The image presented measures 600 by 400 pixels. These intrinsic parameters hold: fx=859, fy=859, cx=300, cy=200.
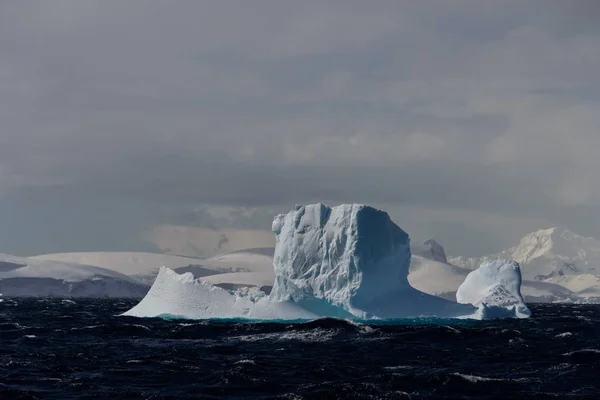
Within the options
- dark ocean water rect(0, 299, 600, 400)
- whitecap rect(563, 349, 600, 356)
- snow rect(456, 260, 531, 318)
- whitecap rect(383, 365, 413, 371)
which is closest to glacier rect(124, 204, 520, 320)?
snow rect(456, 260, 531, 318)

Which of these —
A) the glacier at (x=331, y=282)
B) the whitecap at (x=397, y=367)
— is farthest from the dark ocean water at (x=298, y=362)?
the glacier at (x=331, y=282)

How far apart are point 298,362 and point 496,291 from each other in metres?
29.5

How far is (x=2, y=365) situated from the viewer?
100 ft

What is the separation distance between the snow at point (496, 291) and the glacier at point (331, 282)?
1846 millimetres

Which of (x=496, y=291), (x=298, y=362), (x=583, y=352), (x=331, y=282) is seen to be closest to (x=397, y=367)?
(x=298, y=362)

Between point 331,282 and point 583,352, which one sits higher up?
point 331,282

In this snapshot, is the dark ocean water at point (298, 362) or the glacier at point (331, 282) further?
the glacier at point (331, 282)

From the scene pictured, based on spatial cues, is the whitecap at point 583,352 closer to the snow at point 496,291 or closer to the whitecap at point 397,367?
the whitecap at point 397,367

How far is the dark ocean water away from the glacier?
4.10 m

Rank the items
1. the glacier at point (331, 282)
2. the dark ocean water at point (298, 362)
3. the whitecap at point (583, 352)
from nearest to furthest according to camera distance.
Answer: the dark ocean water at point (298, 362) < the whitecap at point (583, 352) < the glacier at point (331, 282)

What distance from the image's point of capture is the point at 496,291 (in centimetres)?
5822

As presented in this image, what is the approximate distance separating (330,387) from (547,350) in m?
13.7

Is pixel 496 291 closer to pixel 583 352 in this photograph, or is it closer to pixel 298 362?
pixel 583 352

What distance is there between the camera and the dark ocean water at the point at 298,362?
25672 mm
